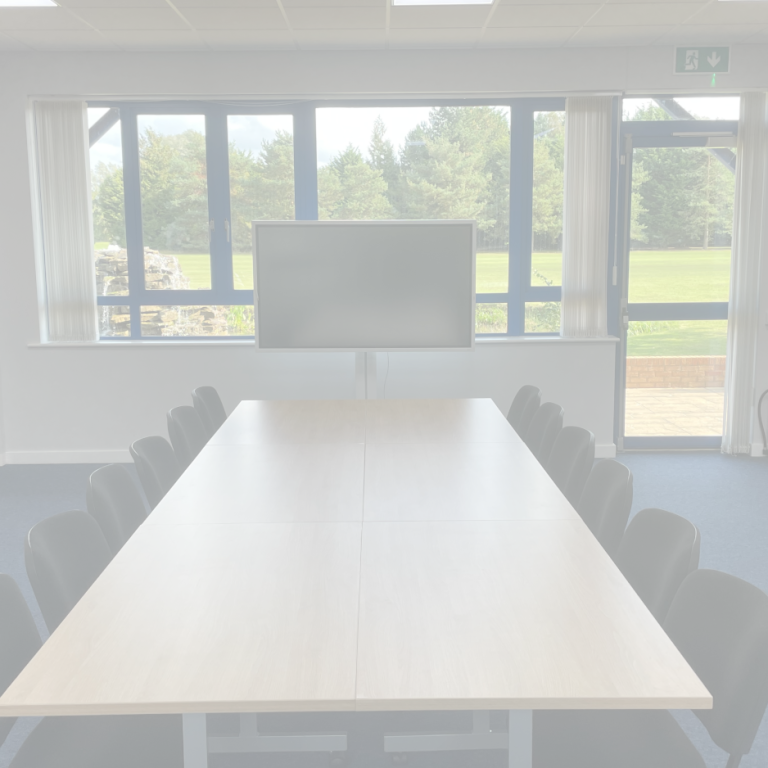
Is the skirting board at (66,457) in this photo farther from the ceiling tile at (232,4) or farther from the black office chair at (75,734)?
the black office chair at (75,734)

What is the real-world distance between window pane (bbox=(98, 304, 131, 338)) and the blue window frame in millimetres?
40

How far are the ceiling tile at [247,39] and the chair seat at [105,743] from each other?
16.1 ft

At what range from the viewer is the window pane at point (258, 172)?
6477mm

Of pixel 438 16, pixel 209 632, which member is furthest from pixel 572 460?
pixel 438 16

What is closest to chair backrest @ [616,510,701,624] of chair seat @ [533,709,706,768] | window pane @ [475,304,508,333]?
chair seat @ [533,709,706,768]

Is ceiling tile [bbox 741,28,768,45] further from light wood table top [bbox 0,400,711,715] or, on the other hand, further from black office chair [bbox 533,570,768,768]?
black office chair [bbox 533,570,768,768]

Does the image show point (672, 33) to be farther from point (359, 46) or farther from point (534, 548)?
point (534, 548)

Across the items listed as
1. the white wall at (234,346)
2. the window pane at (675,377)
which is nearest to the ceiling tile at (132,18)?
the white wall at (234,346)

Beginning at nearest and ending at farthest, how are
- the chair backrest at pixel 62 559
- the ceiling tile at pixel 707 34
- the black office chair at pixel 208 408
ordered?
the chair backrest at pixel 62 559 < the black office chair at pixel 208 408 < the ceiling tile at pixel 707 34

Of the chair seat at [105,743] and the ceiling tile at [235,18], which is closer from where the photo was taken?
the chair seat at [105,743]

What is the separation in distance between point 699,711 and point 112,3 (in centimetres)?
513

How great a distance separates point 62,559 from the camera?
8.17ft

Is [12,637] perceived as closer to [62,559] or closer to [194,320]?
[62,559]

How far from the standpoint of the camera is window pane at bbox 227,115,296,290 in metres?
6.48
